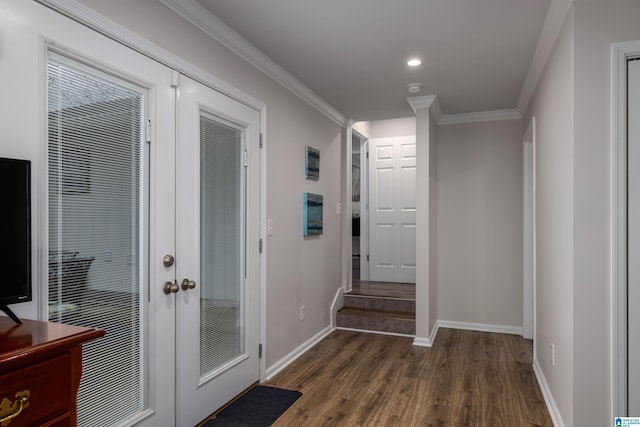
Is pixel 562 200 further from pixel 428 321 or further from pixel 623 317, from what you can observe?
pixel 428 321

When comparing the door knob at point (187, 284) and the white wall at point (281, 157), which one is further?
the door knob at point (187, 284)

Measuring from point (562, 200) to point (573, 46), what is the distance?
830 millimetres

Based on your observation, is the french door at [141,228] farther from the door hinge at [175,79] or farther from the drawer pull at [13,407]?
the drawer pull at [13,407]

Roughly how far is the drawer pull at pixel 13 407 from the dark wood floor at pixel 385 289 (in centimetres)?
415

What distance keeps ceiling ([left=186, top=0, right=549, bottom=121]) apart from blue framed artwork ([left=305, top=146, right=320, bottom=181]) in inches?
22.3

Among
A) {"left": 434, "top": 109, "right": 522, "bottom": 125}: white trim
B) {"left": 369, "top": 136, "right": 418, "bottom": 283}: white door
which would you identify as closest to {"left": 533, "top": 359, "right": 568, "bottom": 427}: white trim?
{"left": 369, "top": 136, "right": 418, "bottom": 283}: white door

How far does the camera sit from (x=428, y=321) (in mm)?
4195

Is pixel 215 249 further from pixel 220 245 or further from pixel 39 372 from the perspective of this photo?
pixel 39 372

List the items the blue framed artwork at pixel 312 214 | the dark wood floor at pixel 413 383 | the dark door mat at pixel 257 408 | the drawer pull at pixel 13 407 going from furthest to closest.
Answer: the blue framed artwork at pixel 312 214
the dark wood floor at pixel 413 383
the dark door mat at pixel 257 408
the drawer pull at pixel 13 407

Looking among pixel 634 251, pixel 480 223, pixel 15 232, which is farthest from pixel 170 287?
pixel 480 223

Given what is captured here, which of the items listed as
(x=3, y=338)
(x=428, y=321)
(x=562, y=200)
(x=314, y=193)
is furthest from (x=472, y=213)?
(x=3, y=338)

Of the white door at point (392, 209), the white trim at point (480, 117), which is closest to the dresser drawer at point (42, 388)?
the white trim at point (480, 117)

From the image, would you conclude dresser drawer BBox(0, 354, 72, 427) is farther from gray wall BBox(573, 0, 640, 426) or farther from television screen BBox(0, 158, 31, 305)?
gray wall BBox(573, 0, 640, 426)

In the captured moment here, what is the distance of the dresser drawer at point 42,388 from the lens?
982mm
